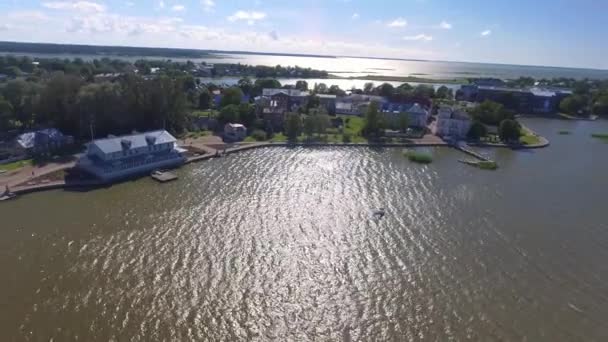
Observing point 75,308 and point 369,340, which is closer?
point 369,340

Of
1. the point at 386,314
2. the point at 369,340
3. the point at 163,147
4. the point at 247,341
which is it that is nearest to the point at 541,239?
the point at 386,314

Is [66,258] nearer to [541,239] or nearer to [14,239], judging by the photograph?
[14,239]

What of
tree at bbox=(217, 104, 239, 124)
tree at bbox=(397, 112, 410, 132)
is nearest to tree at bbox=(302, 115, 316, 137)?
tree at bbox=(217, 104, 239, 124)

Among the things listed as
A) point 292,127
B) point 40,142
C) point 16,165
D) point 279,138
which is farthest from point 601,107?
point 16,165

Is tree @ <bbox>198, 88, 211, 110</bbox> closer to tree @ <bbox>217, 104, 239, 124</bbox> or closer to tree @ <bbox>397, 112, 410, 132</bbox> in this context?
tree @ <bbox>217, 104, 239, 124</bbox>

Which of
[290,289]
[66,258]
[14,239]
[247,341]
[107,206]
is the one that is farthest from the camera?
[107,206]

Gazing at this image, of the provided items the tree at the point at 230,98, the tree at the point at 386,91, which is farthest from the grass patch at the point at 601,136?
the tree at the point at 230,98

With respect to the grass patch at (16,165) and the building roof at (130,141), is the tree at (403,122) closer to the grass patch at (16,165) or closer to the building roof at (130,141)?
the building roof at (130,141)
